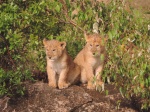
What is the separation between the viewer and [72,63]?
9805 mm

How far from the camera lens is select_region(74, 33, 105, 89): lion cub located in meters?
9.48

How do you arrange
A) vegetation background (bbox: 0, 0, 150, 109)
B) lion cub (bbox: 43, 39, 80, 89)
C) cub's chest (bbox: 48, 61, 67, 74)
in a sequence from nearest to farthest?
vegetation background (bbox: 0, 0, 150, 109)
lion cub (bbox: 43, 39, 80, 89)
cub's chest (bbox: 48, 61, 67, 74)

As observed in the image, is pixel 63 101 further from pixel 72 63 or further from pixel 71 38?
pixel 71 38

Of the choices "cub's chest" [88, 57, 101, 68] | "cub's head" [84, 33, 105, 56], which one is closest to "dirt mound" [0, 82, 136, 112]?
"cub's chest" [88, 57, 101, 68]

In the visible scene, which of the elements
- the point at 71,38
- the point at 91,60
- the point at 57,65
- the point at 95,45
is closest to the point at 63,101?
the point at 57,65

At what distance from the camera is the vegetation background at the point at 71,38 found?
8203mm

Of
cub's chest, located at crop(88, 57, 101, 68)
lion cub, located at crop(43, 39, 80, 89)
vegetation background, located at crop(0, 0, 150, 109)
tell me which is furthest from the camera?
cub's chest, located at crop(88, 57, 101, 68)

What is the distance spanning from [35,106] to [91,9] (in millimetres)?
2422

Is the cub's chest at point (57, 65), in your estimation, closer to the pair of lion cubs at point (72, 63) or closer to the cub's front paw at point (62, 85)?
the pair of lion cubs at point (72, 63)

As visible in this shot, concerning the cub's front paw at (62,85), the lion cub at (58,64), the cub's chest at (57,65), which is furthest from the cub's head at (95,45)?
the cub's front paw at (62,85)

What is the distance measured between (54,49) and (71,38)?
4.66 feet

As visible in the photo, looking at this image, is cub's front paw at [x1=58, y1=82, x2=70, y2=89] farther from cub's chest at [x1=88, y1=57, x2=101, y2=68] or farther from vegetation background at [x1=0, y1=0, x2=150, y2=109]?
cub's chest at [x1=88, y1=57, x2=101, y2=68]

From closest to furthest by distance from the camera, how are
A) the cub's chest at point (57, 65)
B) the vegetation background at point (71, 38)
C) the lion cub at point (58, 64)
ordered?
the vegetation background at point (71, 38), the lion cub at point (58, 64), the cub's chest at point (57, 65)

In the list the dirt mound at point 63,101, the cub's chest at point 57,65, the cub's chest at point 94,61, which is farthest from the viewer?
the cub's chest at point 94,61
